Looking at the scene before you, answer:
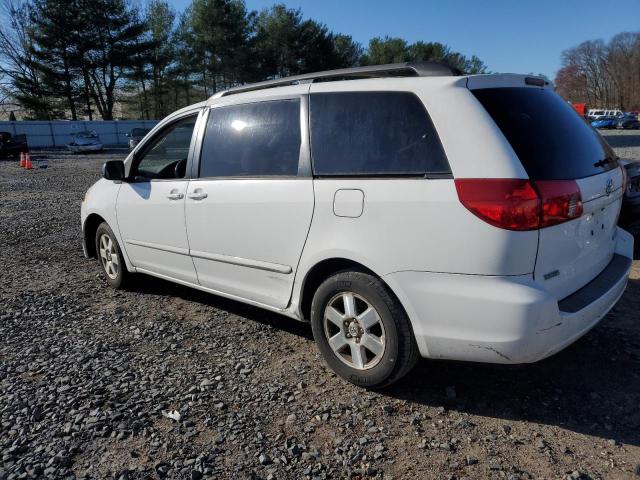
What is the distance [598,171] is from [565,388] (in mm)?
1303

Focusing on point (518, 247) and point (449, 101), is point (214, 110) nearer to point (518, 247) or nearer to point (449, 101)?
point (449, 101)

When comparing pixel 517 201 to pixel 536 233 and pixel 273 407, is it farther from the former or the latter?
pixel 273 407

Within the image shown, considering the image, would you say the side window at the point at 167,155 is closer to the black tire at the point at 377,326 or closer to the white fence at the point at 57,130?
the black tire at the point at 377,326

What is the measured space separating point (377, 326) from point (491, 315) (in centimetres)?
71

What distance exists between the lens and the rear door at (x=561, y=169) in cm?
259

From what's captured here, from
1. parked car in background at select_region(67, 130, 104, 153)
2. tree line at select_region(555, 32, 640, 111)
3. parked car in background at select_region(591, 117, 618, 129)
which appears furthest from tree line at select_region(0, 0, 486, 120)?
tree line at select_region(555, 32, 640, 111)

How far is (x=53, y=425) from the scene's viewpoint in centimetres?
288

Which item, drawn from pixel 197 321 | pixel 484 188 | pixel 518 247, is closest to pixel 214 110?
pixel 197 321

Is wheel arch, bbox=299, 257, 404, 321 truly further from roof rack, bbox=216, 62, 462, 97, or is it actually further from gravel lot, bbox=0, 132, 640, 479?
roof rack, bbox=216, 62, 462, 97

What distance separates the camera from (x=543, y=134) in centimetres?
277

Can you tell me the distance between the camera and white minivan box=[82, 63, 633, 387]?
8.31 feet

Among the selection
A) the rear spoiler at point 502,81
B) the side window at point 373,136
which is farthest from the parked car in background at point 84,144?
the rear spoiler at point 502,81

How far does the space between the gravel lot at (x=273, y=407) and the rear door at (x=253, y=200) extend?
1.89 ft

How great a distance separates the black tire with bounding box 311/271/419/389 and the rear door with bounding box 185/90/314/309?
1.05 ft
